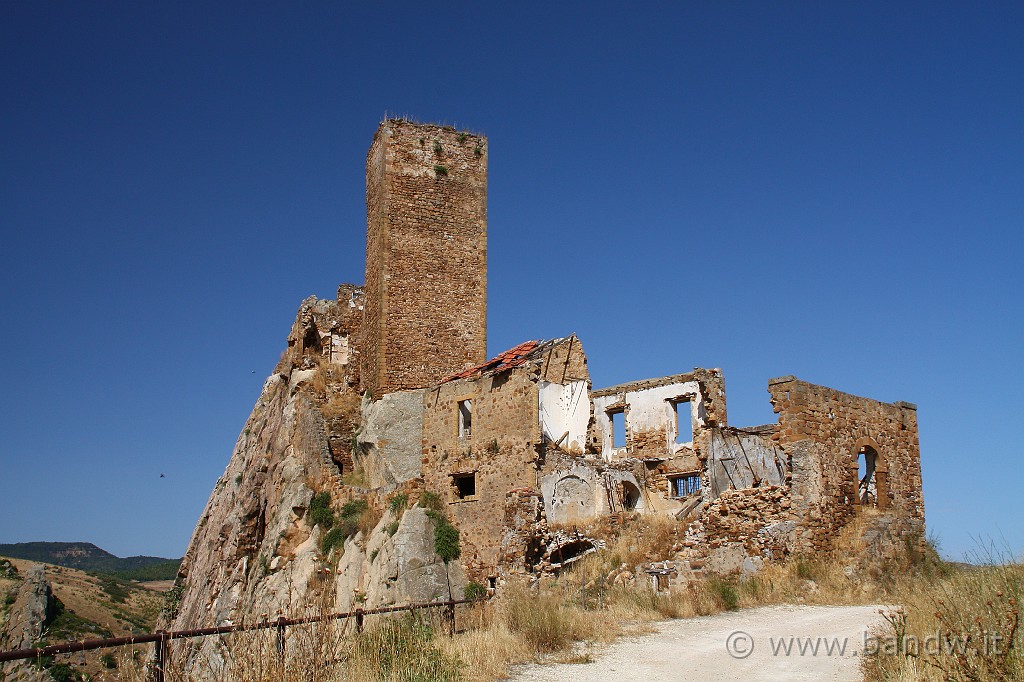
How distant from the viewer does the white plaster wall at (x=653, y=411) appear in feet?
92.0

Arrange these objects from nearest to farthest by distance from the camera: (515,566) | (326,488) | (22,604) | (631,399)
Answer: (515,566), (326,488), (631,399), (22,604)

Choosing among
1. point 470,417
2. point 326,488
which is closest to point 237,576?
point 326,488

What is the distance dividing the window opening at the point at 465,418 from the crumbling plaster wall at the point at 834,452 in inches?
304

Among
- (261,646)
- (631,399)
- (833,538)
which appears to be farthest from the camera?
(631,399)

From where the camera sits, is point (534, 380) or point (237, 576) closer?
point (534, 380)

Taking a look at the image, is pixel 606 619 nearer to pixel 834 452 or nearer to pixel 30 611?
pixel 834 452

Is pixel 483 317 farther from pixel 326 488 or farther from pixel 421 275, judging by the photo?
pixel 326 488

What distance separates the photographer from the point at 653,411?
95.3 feet

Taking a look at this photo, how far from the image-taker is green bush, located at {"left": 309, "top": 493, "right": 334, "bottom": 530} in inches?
941

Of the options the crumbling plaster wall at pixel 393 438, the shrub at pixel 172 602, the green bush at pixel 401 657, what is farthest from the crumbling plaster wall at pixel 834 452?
the shrub at pixel 172 602

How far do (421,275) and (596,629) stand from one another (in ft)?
51.2

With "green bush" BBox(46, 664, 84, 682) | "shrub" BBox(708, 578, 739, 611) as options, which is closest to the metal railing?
"green bush" BBox(46, 664, 84, 682)

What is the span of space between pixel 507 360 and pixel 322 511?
7659 millimetres

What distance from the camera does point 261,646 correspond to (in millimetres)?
7746
